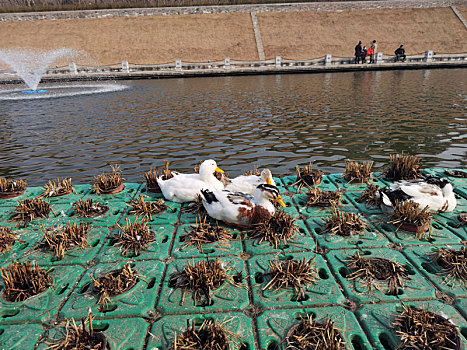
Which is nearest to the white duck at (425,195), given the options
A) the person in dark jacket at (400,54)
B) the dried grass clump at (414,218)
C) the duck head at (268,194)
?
the dried grass clump at (414,218)

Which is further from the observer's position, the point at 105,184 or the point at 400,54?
the point at 400,54

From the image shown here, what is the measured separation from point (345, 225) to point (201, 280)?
2.18 m

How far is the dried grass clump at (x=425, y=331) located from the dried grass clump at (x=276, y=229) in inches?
65.5

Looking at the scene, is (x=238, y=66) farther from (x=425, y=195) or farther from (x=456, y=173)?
(x=425, y=195)

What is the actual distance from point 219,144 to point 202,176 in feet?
15.2

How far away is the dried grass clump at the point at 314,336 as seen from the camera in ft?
8.00

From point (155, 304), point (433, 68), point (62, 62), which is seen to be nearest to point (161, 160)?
point (155, 304)

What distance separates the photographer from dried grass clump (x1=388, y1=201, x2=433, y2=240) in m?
4.03

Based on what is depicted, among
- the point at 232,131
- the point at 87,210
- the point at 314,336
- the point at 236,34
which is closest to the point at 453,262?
the point at 314,336

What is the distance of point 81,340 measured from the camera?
2.58 meters

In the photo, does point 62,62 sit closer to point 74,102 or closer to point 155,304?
point 74,102

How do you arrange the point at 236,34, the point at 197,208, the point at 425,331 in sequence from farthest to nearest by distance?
the point at 236,34 < the point at 197,208 < the point at 425,331

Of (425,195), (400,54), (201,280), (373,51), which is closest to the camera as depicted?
(201,280)

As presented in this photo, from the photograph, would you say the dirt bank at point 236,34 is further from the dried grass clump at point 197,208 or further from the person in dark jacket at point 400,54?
the dried grass clump at point 197,208
